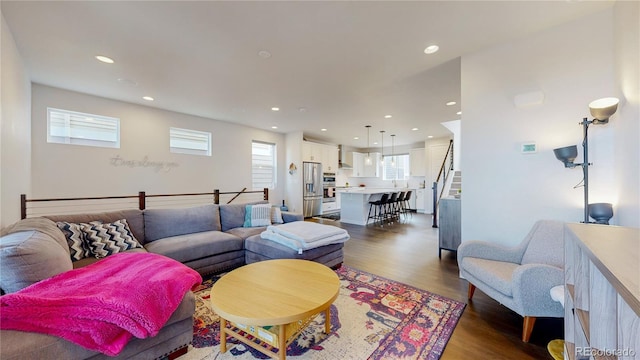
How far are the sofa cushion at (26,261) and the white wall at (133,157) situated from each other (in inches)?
113

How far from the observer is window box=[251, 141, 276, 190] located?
6.47 m

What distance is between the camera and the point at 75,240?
2.25 metres

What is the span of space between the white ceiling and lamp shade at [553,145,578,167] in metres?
1.16

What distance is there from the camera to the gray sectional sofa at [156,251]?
1.14 m

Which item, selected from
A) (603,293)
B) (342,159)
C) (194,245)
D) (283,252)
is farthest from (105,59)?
(342,159)

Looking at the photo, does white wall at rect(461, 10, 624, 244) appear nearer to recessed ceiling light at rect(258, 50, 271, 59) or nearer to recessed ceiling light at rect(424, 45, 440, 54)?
recessed ceiling light at rect(424, 45, 440, 54)

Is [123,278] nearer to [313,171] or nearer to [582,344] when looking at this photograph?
[582,344]

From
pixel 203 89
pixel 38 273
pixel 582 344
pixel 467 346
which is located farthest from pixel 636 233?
pixel 203 89

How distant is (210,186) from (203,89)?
2516mm

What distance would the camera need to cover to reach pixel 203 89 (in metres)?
3.67

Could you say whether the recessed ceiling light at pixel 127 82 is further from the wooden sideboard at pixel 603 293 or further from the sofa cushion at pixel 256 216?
the wooden sideboard at pixel 603 293

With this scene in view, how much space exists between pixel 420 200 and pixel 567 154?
674 cm

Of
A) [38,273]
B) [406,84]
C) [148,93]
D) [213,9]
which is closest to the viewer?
[38,273]

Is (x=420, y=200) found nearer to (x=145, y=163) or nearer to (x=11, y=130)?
(x=145, y=163)
